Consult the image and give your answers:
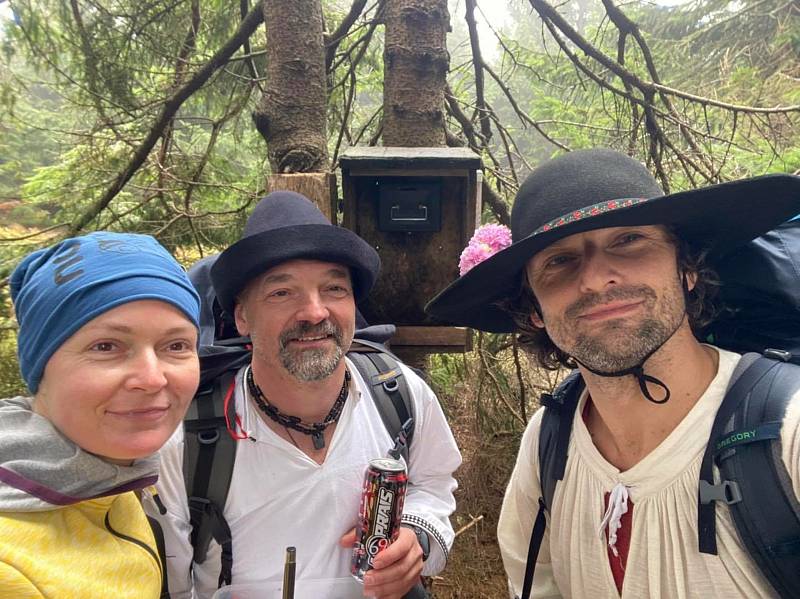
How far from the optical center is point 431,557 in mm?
1833

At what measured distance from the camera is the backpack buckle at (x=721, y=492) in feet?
3.75

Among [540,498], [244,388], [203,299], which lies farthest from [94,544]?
[540,498]

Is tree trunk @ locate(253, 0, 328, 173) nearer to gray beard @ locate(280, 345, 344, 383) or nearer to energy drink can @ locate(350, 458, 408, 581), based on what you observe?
gray beard @ locate(280, 345, 344, 383)

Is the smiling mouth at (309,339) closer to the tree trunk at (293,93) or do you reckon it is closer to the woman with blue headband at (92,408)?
the woman with blue headband at (92,408)

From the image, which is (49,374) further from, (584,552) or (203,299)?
(584,552)

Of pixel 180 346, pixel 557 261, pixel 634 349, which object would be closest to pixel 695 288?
pixel 634 349

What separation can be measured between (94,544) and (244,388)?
0.75 meters

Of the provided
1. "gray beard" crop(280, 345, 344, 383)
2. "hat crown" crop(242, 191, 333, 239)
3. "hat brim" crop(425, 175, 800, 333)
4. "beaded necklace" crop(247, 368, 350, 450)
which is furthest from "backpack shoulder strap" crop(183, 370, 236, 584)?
"hat brim" crop(425, 175, 800, 333)

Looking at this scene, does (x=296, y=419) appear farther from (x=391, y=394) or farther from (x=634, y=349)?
(x=634, y=349)

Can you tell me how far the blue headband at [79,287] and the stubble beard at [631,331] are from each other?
107 centimetres

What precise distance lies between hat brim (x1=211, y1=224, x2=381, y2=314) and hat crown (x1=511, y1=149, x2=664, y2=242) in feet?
1.95

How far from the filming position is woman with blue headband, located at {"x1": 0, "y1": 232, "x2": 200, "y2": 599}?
1.00m

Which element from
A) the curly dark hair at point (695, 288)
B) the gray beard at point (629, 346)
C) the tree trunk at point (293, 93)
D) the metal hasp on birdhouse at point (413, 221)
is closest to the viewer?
the gray beard at point (629, 346)

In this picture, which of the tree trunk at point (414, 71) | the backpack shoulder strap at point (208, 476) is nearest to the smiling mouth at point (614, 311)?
the backpack shoulder strap at point (208, 476)
